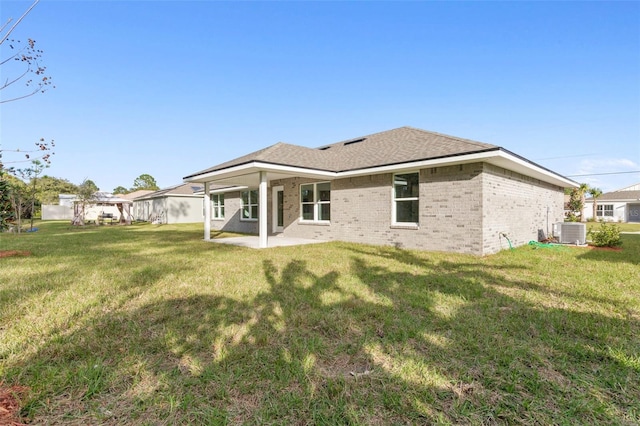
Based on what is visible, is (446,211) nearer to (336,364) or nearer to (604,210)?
(336,364)

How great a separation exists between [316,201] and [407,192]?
448 cm

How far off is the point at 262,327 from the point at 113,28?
10865 millimetres

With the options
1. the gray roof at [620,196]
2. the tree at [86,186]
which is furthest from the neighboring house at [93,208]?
the gray roof at [620,196]

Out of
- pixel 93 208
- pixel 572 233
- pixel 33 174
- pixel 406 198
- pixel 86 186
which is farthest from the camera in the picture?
pixel 93 208

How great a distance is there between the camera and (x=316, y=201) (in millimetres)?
Result: 13133

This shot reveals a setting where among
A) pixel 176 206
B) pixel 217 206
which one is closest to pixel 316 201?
pixel 217 206

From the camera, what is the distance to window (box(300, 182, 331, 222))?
503 inches

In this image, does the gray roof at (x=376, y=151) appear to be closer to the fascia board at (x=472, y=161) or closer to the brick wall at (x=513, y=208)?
the fascia board at (x=472, y=161)

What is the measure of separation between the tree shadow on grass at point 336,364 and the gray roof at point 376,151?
5.65 metres

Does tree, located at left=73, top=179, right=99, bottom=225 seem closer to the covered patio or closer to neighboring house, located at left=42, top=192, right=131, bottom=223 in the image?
neighboring house, located at left=42, top=192, right=131, bottom=223

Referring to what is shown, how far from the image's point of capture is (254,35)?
39.1 ft

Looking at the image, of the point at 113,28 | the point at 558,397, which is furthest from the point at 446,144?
the point at 113,28

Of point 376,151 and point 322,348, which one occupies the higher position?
point 376,151

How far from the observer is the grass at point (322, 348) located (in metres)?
2.14
